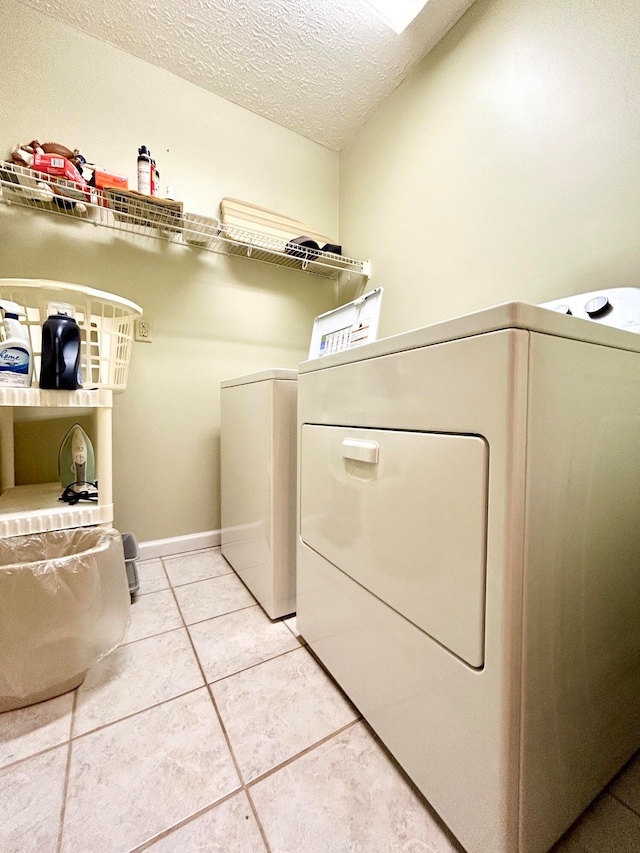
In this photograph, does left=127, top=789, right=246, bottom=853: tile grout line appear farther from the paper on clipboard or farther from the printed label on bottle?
the paper on clipboard

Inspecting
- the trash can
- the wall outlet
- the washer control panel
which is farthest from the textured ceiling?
the trash can

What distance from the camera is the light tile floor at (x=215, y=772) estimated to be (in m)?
0.55

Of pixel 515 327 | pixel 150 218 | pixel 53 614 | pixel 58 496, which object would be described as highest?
pixel 150 218

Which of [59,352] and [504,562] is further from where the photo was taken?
[59,352]

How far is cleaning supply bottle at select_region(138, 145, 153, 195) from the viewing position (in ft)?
4.38

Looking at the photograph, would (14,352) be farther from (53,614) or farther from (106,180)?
(106,180)

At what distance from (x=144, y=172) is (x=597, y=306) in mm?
1624

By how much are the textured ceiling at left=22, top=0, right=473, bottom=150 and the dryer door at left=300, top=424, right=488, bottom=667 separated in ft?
5.42

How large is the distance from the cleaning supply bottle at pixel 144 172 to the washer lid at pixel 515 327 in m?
1.33

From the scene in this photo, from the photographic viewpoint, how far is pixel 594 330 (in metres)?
0.49

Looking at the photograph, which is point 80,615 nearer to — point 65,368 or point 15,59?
point 65,368

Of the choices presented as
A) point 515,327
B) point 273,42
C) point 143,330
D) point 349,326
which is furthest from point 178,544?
point 273,42

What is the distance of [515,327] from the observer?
0.42 meters

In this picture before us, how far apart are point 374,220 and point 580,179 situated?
0.98m
